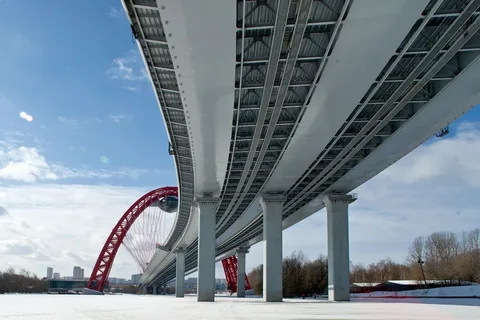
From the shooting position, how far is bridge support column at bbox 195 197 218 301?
1902 inches

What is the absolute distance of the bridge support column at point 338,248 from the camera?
1895 inches

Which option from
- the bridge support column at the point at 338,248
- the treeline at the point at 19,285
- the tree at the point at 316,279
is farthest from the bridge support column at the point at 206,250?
the treeline at the point at 19,285

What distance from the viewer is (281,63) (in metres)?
23.2

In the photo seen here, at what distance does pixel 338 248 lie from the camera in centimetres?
4853

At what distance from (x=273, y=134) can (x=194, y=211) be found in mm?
27424

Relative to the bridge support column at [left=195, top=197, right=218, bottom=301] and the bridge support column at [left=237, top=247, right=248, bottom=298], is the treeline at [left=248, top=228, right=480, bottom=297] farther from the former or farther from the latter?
the bridge support column at [left=195, top=197, right=218, bottom=301]

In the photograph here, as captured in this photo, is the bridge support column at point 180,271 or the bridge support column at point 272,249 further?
the bridge support column at point 180,271

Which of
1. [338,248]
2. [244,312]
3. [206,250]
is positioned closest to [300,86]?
[244,312]

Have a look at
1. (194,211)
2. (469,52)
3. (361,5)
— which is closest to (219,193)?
(194,211)

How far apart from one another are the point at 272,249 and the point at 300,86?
2550 cm

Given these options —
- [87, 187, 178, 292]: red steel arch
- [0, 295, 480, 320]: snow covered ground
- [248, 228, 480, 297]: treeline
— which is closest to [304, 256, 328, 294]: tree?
[248, 228, 480, 297]: treeline

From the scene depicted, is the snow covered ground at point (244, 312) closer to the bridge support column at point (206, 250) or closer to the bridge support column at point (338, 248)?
the bridge support column at point (338, 248)

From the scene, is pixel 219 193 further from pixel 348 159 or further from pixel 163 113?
pixel 163 113

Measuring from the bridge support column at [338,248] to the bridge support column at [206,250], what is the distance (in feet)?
37.7
